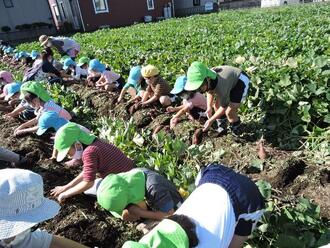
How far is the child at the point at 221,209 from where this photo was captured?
7.52ft

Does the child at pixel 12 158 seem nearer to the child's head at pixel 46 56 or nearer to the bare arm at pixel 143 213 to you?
the bare arm at pixel 143 213

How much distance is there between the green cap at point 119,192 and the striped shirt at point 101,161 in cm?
69

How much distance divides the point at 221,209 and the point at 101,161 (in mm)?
1586

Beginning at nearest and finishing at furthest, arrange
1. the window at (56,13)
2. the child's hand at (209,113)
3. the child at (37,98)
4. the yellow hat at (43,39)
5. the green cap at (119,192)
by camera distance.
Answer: the green cap at (119,192) < the child's hand at (209,113) < the child at (37,98) < the yellow hat at (43,39) < the window at (56,13)

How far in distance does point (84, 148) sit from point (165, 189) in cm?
105

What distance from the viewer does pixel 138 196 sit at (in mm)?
2943

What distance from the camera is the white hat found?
6.54 feet

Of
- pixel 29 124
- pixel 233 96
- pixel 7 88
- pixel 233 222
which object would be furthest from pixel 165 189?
pixel 7 88

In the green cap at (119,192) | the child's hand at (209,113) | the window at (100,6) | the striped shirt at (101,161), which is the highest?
the green cap at (119,192)

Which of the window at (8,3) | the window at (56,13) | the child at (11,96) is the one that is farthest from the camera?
the window at (56,13)

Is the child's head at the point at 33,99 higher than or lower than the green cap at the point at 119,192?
lower

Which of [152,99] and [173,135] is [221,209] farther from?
[152,99]

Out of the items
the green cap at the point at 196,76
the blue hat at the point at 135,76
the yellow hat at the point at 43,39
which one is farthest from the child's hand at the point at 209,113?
the yellow hat at the point at 43,39

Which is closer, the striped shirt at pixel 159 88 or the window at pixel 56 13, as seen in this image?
the striped shirt at pixel 159 88
